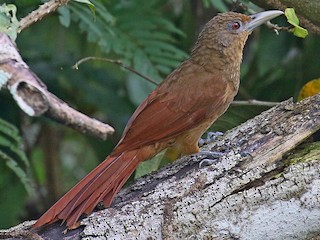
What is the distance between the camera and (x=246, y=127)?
3.04m

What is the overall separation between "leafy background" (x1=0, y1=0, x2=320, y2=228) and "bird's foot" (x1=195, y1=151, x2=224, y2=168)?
0.56 meters

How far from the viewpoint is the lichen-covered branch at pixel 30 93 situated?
225 centimetres

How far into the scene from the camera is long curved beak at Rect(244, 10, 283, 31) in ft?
11.1

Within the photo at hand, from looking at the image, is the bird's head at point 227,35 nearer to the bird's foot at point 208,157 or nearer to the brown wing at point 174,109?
the brown wing at point 174,109

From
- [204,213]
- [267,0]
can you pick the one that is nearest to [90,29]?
[267,0]

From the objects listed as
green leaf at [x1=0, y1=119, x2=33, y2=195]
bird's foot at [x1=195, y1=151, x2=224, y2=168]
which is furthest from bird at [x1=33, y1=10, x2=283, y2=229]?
green leaf at [x1=0, y1=119, x2=33, y2=195]

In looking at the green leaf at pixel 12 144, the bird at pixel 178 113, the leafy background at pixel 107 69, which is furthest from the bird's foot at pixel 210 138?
the green leaf at pixel 12 144

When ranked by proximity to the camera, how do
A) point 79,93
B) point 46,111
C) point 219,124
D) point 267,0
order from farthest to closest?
point 79,93 → point 219,124 → point 267,0 → point 46,111

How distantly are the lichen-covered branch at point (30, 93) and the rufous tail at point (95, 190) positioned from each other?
33 cm

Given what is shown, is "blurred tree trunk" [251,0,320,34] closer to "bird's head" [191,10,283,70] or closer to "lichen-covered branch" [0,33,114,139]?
"bird's head" [191,10,283,70]

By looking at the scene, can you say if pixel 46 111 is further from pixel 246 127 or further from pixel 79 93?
pixel 79 93

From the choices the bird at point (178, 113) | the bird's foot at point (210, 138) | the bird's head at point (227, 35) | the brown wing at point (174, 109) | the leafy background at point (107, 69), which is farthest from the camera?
the leafy background at point (107, 69)

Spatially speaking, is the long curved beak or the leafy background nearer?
the long curved beak

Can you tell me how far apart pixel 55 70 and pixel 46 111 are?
6.90 ft
